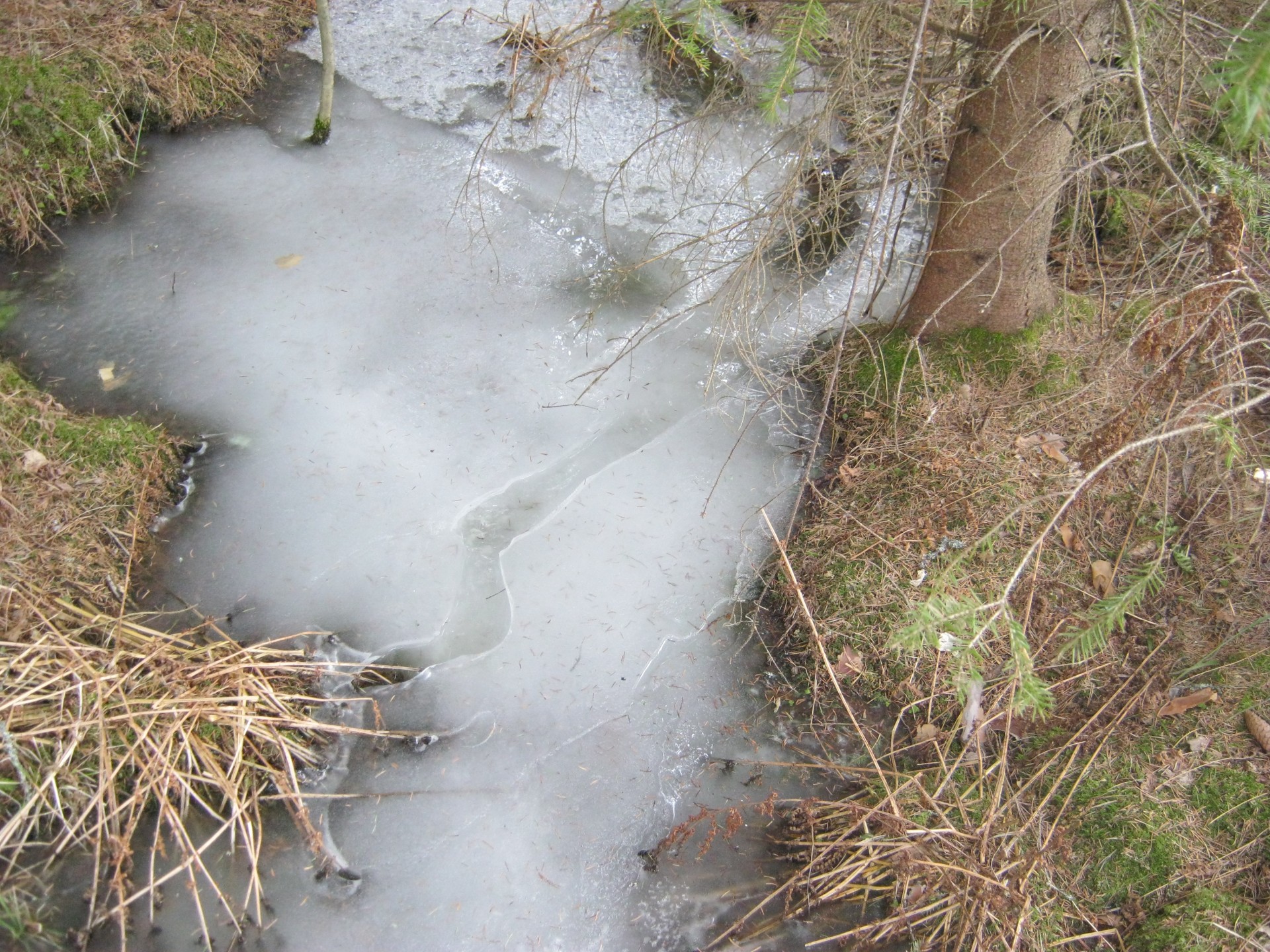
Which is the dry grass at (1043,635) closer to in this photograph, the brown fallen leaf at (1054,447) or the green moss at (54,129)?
the brown fallen leaf at (1054,447)

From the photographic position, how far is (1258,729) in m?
2.74

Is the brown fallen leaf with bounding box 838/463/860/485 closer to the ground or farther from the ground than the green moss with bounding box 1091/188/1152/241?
closer to the ground

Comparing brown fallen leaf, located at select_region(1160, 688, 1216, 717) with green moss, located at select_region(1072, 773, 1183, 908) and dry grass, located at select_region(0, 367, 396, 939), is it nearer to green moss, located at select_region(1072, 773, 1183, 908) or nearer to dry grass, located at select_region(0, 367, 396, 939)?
green moss, located at select_region(1072, 773, 1183, 908)

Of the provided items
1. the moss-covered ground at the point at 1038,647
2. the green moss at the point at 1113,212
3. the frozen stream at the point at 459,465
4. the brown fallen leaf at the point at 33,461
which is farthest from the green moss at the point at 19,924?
the green moss at the point at 1113,212

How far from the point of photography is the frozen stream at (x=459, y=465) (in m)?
2.53

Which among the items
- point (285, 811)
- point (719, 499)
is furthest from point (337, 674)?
point (719, 499)

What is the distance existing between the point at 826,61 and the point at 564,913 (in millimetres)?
2685

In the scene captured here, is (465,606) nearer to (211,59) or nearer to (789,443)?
(789,443)

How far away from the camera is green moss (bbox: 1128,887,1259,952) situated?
93.7 inches

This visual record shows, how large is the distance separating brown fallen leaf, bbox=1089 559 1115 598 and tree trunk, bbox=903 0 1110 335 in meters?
1.00

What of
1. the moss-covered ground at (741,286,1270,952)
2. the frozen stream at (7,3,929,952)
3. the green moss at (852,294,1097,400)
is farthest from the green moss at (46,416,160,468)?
the green moss at (852,294,1097,400)

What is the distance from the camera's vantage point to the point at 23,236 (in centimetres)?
356

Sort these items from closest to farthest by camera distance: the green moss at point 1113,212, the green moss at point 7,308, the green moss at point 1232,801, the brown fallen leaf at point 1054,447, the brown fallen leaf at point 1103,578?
the green moss at point 1232,801
the brown fallen leaf at point 1103,578
the brown fallen leaf at point 1054,447
the green moss at point 7,308
the green moss at point 1113,212

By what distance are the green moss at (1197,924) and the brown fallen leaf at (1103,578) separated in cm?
97
